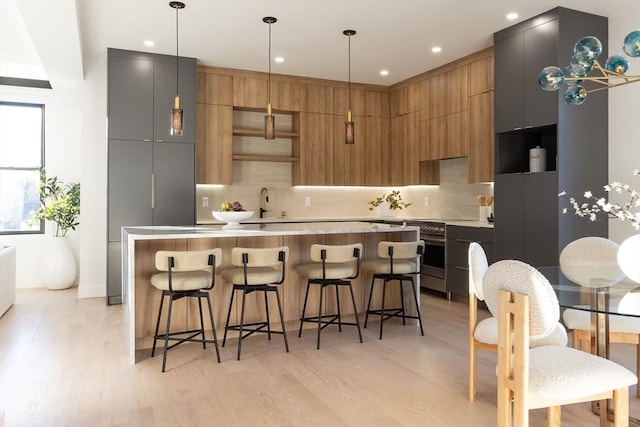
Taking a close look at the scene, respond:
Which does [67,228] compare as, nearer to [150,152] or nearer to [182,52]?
[150,152]

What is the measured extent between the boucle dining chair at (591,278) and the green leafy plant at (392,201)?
12.9ft

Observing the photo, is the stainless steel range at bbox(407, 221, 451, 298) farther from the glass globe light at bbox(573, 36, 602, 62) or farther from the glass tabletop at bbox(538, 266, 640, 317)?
the glass globe light at bbox(573, 36, 602, 62)

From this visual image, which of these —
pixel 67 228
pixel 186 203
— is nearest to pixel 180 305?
pixel 186 203

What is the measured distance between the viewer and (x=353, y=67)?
6488 millimetres

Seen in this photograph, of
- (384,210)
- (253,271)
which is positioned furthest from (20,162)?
(384,210)

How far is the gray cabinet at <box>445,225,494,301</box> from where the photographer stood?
555 cm

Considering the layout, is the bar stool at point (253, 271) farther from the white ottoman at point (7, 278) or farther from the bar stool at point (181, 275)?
the white ottoman at point (7, 278)

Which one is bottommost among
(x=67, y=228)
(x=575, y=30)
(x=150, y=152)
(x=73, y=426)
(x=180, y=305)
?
(x=73, y=426)

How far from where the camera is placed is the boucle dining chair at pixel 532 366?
1958mm

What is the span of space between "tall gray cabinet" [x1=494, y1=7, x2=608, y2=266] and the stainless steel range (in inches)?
36.9

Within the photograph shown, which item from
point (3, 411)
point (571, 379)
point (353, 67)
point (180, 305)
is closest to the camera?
point (571, 379)

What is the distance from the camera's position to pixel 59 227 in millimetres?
6883

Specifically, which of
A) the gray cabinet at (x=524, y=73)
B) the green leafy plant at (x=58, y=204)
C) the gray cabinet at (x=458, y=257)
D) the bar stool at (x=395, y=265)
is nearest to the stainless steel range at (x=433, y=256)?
the gray cabinet at (x=458, y=257)

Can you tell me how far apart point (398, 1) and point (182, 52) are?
8.99 feet
